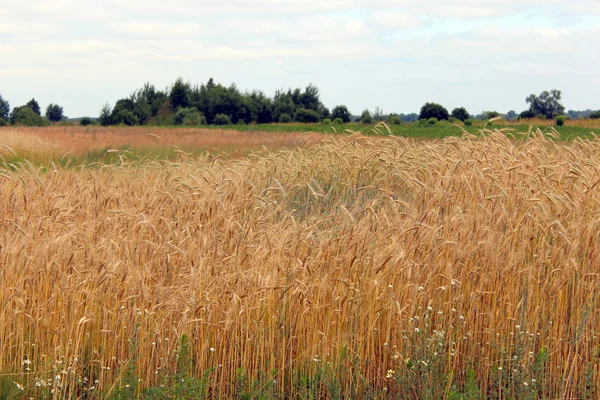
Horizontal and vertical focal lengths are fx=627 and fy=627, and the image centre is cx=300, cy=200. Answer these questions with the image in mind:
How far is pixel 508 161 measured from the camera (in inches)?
250

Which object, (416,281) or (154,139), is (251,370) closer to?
(416,281)

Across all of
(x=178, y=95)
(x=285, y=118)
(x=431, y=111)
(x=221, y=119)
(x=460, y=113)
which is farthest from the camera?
(x=460, y=113)

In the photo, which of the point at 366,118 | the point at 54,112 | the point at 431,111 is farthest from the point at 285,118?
the point at 54,112

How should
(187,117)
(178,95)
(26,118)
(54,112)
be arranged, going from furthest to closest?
(54,112) → (26,118) → (178,95) → (187,117)

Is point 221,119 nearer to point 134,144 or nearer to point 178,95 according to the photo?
point 178,95

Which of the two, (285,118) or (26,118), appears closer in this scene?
(285,118)

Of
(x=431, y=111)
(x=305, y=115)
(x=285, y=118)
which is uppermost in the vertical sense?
(x=431, y=111)

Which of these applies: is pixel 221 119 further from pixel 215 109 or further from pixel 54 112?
pixel 54 112

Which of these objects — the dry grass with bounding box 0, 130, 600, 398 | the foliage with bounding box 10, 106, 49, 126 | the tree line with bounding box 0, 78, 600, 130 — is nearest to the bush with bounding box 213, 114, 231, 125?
the tree line with bounding box 0, 78, 600, 130

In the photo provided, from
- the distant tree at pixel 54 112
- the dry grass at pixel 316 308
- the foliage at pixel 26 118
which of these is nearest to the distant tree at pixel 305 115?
the foliage at pixel 26 118

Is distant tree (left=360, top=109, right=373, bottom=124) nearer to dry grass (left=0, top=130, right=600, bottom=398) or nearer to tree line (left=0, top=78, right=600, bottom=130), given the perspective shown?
tree line (left=0, top=78, right=600, bottom=130)

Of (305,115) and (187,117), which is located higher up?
(305,115)

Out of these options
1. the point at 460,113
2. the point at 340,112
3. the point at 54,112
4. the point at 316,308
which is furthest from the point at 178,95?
the point at 316,308

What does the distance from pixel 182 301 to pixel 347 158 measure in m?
4.67
